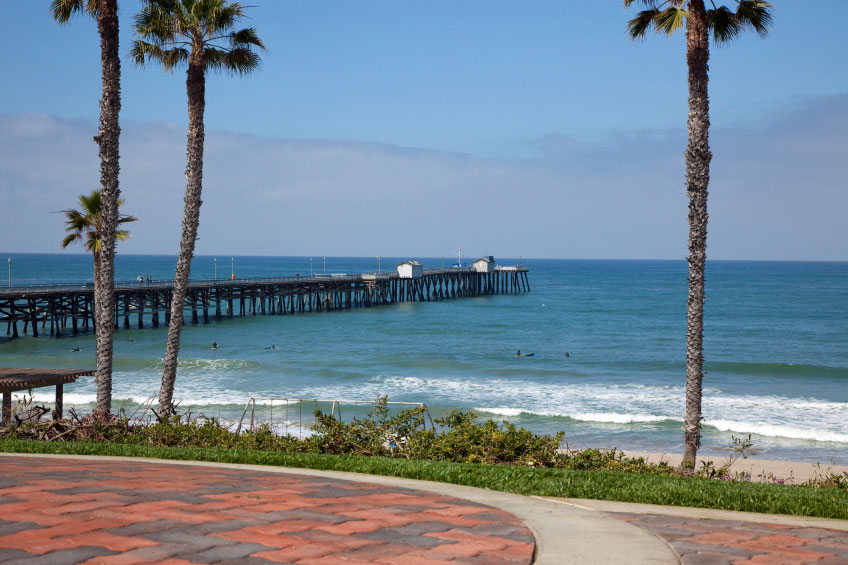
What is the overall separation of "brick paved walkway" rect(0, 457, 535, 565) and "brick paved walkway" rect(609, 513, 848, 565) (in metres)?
1.18

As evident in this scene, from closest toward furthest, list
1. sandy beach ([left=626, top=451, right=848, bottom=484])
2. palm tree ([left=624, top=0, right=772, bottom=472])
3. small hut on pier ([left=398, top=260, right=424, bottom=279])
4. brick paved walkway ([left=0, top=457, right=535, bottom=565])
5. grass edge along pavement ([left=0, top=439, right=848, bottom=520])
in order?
brick paved walkway ([left=0, top=457, right=535, bottom=565]) < grass edge along pavement ([left=0, top=439, right=848, bottom=520]) < palm tree ([left=624, top=0, right=772, bottom=472]) < sandy beach ([left=626, top=451, right=848, bottom=484]) < small hut on pier ([left=398, top=260, right=424, bottom=279])

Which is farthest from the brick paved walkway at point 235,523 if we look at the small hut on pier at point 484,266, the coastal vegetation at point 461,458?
the small hut on pier at point 484,266

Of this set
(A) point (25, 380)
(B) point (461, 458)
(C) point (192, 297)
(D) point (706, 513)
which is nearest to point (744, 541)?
(D) point (706, 513)

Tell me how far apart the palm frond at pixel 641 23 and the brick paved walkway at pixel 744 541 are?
1073cm

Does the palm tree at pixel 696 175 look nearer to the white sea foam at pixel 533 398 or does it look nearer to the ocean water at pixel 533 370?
the ocean water at pixel 533 370

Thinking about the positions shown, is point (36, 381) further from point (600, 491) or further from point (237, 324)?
point (237, 324)

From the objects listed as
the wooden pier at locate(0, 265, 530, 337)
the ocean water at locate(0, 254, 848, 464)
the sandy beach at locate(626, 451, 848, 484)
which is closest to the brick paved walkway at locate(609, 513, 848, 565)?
the sandy beach at locate(626, 451, 848, 484)

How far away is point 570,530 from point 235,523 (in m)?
2.70

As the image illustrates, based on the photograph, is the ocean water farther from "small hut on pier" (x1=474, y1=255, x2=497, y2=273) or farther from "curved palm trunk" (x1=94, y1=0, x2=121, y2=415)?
"small hut on pier" (x1=474, y1=255, x2=497, y2=273)

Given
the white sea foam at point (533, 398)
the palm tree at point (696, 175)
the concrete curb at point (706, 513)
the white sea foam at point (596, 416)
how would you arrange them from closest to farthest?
the concrete curb at point (706, 513) < the palm tree at point (696, 175) < the white sea foam at point (533, 398) < the white sea foam at point (596, 416)

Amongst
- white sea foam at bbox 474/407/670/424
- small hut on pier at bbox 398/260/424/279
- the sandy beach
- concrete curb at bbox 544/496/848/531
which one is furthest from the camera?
small hut on pier at bbox 398/260/424/279

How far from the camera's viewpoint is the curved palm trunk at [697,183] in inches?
542

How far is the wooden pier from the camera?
53.9m

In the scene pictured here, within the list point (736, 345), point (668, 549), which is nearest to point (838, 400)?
point (736, 345)
